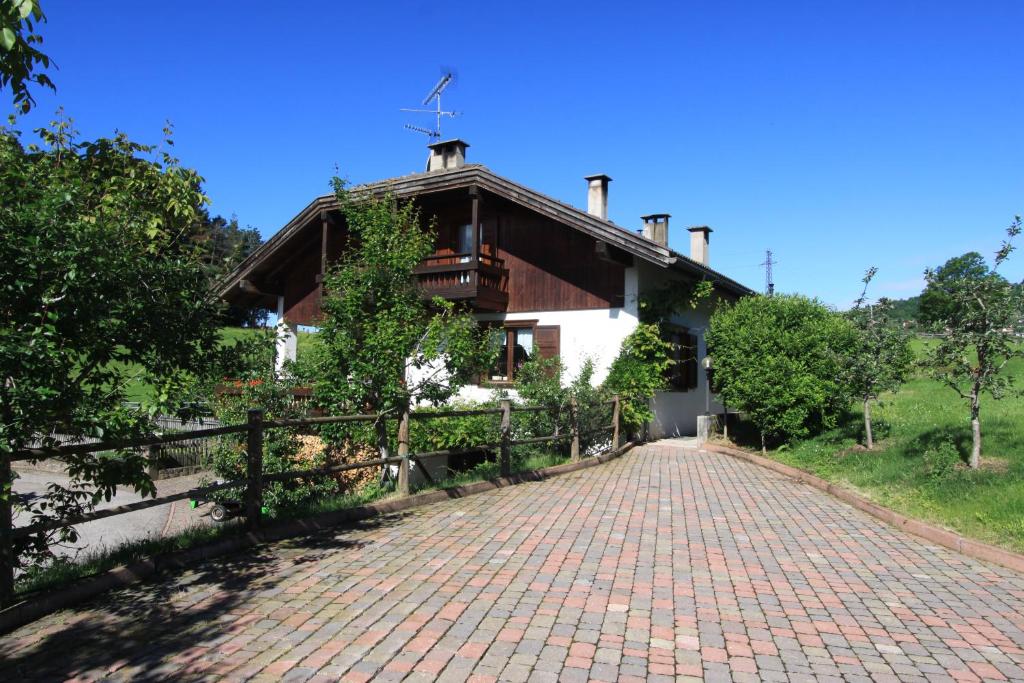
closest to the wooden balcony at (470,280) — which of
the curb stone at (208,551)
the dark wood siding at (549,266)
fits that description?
the dark wood siding at (549,266)

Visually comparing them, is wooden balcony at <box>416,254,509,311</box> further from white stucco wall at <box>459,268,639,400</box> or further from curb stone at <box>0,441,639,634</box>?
curb stone at <box>0,441,639,634</box>

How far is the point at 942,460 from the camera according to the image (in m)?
9.40

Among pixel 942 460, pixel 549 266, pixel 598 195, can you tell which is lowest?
pixel 942 460

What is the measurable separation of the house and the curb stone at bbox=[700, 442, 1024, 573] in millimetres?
5215

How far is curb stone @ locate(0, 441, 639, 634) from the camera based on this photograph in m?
4.79

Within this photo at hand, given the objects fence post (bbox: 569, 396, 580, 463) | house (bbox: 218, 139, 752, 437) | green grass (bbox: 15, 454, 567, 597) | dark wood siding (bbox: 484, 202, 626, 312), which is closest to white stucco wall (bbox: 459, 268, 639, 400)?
house (bbox: 218, 139, 752, 437)

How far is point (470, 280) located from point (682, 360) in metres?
5.59

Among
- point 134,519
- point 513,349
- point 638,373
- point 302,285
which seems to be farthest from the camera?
point 302,285

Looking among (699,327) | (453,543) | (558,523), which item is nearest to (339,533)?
(453,543)

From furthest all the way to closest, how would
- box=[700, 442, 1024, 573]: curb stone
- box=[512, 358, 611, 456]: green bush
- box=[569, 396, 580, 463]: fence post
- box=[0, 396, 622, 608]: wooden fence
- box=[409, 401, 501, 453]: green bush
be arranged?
box=[409, 401, 501, 453]: green bush, box=[512, 358, 611, 456]: green bush, box=[569, 396, 580, 463]: fence post, box=[700, 442, 1024, 573]: curb stone, box=[0, 396, 622, 608]: wooden fence

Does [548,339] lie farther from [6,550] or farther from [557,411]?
[6,550]

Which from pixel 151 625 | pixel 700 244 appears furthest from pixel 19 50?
pixel 700 244

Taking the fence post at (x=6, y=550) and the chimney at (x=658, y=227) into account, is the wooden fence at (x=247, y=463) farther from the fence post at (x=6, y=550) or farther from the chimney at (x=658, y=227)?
the chimney at (x=658, y=227)

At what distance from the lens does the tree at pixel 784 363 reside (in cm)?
1383
